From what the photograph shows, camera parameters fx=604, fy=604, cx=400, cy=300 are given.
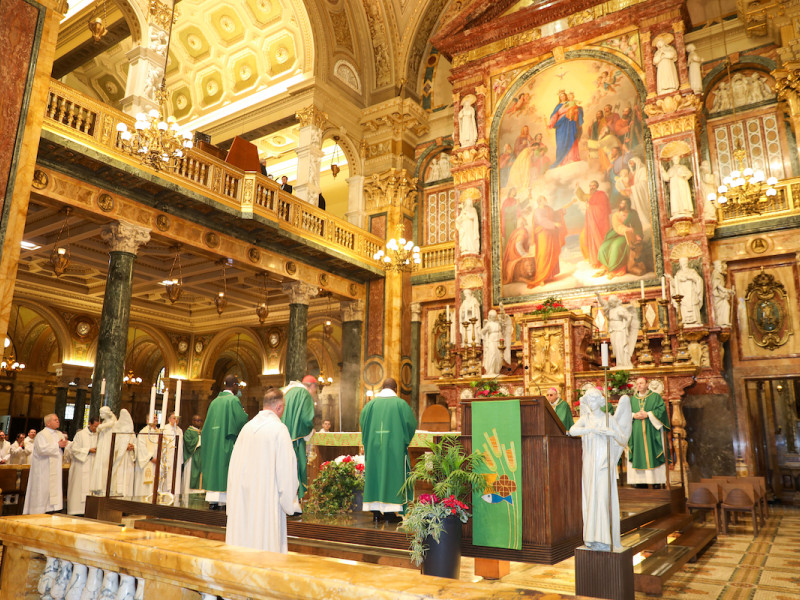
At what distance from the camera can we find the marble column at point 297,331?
1447 centimetres

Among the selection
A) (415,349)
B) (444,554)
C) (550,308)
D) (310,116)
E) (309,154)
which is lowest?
(444,554)

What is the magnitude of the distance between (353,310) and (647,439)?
9.16 meters

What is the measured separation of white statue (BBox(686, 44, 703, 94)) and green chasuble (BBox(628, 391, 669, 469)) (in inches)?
289

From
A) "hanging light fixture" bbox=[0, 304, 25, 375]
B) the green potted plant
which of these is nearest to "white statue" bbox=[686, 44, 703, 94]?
the green potted plant

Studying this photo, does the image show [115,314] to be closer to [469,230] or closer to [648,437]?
[469,230]

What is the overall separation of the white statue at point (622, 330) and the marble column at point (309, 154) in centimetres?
771

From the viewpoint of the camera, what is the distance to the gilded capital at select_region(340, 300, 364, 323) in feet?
54.7

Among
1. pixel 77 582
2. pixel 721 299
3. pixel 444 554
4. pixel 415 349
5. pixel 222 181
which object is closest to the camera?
pixel 77 582

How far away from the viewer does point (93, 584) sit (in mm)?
2527

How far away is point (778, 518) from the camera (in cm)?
1047

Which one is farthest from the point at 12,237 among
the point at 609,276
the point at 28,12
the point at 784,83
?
the point at 784,83

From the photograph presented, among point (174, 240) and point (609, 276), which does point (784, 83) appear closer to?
point (609, 276)

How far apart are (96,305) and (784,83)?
20.2 meters

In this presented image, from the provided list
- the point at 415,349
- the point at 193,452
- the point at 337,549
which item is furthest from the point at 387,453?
the point at 415,349
